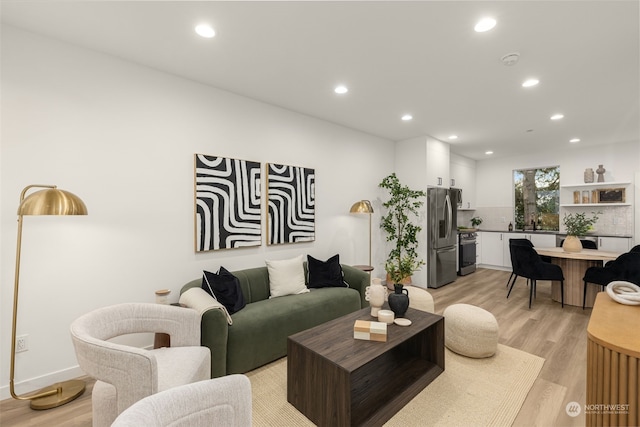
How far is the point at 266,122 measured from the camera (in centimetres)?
362

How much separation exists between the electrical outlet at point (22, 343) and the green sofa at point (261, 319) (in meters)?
1.13

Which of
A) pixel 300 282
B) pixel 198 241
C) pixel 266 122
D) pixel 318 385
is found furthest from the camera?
pixel 266 122

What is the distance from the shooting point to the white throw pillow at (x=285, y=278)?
3.25 m

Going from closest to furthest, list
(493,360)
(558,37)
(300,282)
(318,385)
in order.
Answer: (318,385), (558,37), (493,360), (300,282)

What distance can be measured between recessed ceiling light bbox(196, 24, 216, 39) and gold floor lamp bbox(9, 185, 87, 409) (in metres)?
1.53

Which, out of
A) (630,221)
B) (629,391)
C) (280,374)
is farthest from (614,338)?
(630,221)

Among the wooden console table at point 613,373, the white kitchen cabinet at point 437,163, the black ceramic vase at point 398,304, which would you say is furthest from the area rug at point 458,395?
the white kitchen cabinet at point 437,163

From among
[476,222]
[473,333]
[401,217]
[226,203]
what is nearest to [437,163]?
[401,217]

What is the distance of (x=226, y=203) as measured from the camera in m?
3.20

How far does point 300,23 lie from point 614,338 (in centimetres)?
253

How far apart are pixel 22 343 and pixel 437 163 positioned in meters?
5.84

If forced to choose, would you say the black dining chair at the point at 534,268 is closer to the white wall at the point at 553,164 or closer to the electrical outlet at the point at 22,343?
the white wall at the point at 553,164

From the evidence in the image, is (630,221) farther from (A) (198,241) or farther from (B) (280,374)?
(A) (198,241)

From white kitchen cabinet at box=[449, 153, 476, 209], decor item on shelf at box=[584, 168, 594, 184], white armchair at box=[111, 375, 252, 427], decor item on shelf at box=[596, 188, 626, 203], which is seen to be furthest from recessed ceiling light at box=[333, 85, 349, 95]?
decor item on shelf at box=[596, 188, 626, 203]
